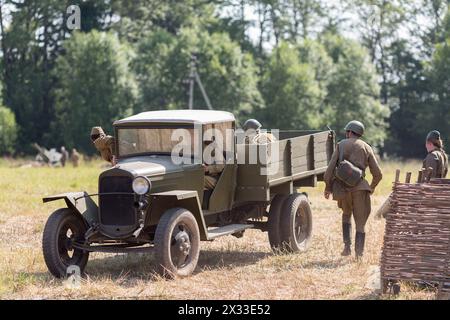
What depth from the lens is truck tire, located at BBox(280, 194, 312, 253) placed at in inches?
461

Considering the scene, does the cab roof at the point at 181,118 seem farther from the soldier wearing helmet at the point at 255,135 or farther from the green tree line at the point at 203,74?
the green tree line at the point at 203,74

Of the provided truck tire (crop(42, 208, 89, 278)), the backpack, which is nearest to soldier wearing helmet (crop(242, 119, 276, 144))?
the backpack

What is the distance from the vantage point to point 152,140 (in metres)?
10.7

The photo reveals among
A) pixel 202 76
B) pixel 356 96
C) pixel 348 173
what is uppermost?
pixel 202 76

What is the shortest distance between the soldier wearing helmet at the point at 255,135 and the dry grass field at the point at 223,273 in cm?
155

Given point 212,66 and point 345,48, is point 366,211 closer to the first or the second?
point 212,66

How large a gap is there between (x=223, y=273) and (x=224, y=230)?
2.16ft

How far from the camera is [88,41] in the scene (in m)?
50.7

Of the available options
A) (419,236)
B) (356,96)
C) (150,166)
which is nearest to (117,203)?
(150,166)

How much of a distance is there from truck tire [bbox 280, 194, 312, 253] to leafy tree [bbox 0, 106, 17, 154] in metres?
38.8

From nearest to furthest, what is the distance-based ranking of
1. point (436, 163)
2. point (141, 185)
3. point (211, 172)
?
point (141, 185) < point (211, 172) < point (436, 163)

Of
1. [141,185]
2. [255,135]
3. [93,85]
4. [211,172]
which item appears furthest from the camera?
[93,85]

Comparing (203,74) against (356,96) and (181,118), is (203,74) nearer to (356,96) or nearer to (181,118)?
(356,96)
